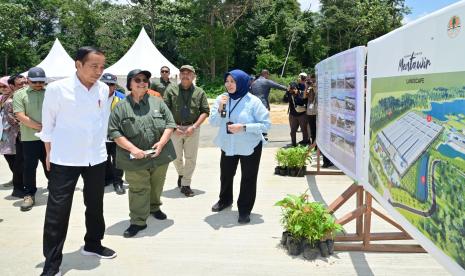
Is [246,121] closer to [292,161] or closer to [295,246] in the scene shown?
[295,246]

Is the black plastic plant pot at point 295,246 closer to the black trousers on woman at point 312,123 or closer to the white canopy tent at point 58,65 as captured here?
the black trousers on woman at point 312,123

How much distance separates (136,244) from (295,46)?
4294 centimetres

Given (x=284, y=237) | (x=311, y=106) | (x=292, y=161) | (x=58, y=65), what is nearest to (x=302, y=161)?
(x=292, y=161)

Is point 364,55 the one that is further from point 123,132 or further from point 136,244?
point 136,244

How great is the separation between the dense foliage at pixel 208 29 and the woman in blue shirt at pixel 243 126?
35926 millimetres

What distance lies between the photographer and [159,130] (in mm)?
4676

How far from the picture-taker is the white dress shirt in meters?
3.53

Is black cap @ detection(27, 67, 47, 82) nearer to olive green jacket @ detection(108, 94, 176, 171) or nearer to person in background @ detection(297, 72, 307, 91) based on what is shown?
olive green jacket @ detection(108, 94, 176, 171)

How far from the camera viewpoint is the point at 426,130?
8.20 feet

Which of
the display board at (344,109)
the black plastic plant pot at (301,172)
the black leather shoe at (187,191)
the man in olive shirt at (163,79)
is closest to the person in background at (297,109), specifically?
the black plastic plant pot at (301,172)

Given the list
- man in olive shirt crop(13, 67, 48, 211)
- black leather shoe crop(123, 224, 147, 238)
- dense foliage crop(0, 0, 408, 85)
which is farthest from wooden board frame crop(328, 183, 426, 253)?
dense foliage crop(0, 0, 408, 85)

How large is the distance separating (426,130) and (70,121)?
2.74m

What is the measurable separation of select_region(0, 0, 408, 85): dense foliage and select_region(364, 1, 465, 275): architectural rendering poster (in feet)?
124

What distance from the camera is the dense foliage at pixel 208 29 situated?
41188 mm
